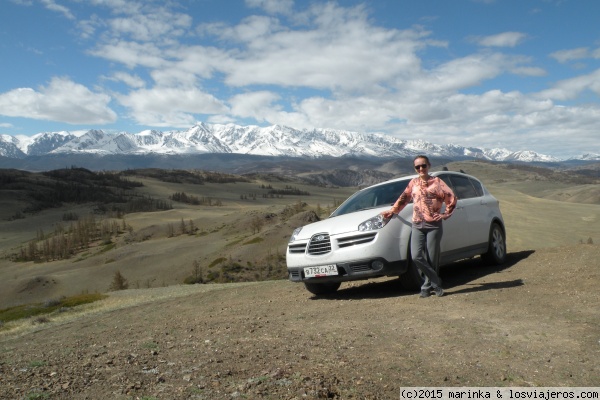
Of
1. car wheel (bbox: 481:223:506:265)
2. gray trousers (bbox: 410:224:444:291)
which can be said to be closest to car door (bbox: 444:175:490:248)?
car wheel (bbox: 481:223:506:265)

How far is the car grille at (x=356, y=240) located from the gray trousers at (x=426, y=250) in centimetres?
67

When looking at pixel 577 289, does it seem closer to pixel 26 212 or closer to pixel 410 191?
pixel 410 191

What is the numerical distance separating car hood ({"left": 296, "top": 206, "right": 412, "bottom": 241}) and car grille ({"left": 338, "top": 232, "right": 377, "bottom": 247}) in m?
0.12

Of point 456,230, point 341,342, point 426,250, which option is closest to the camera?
point 341,342

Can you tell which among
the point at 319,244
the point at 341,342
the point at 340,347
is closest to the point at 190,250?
the point at 319,244

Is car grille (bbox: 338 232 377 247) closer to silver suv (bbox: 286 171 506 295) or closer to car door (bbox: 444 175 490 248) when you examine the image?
silver suv (bbox: 286 171 506 295)

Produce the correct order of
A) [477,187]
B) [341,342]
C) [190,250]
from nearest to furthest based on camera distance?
[341,342], [477,187], [190,250]

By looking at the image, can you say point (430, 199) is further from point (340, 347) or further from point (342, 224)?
point (340, 347)

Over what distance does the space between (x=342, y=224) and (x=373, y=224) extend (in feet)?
1.98

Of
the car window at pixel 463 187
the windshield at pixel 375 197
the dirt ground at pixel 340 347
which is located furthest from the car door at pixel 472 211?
the windshield at pixel 375 197

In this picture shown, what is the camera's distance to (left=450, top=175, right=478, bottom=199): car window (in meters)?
10.2

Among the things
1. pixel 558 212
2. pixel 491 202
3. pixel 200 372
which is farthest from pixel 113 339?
pixel 558 212

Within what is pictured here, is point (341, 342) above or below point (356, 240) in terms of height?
below

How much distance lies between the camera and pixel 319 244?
863cm
